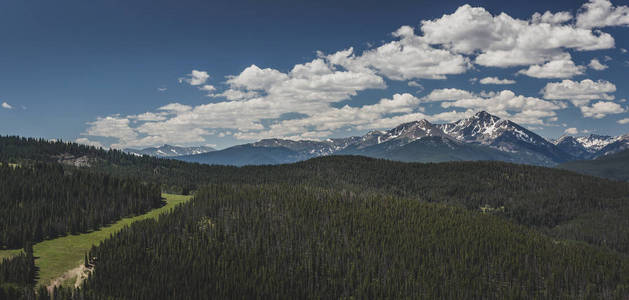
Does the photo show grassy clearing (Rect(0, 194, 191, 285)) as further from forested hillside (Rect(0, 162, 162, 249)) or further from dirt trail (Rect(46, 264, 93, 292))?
forested hillside (Rect(0, 162, 162, 249))

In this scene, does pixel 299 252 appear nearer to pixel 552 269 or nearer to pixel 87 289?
pixel 87 289

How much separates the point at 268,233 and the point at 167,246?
126ft

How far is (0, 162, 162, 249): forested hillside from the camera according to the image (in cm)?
11744

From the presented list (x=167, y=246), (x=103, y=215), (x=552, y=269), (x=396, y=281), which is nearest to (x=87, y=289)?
(x=167, y=246)

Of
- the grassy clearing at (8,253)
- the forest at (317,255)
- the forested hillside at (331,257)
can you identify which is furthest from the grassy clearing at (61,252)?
the forested hillside at (331,257)

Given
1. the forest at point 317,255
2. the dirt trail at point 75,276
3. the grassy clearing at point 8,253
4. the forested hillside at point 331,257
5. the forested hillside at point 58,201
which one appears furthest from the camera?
the forested hillside at point 58,201

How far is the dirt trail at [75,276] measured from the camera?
88275mm

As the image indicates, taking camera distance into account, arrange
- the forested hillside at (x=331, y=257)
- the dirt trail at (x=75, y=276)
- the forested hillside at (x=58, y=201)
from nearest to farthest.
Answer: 1. the dirt trail at (x=75, y=276)
2. the forested hillside at (x=331, y=257)
3. the forested hillside at (x=58, y=201)

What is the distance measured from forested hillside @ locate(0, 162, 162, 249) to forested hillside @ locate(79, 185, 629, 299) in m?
23.8

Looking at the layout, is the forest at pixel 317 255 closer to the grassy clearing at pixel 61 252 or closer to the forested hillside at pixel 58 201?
the forested hillside at pixel 58 201

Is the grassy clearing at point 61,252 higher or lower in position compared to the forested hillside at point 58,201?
lower

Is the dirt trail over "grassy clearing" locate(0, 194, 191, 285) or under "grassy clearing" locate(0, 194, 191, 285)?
under

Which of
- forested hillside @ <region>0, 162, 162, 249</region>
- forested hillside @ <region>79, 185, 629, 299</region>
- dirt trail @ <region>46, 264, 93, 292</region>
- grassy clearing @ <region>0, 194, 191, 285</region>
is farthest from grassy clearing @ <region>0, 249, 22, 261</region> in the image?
dirt trail @ <region>46, 264, 93, 292</region>

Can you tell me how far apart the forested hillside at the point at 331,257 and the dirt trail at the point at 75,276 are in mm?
4416
